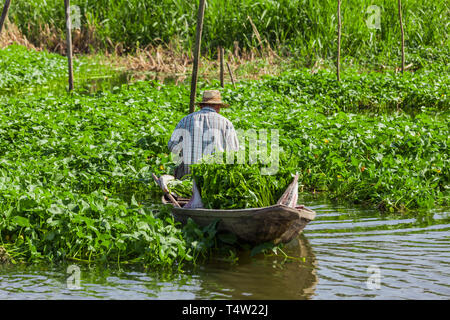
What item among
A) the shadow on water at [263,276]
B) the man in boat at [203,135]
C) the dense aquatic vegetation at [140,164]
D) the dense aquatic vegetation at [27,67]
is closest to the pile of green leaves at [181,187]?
the dense aquatic vegetation at [140,164]

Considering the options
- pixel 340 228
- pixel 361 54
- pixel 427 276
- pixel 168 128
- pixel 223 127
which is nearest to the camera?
pixel 427 276

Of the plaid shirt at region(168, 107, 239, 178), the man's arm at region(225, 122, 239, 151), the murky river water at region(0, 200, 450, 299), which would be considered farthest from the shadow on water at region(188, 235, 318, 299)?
the plaid shirt at region(168, 107, 239, 178)

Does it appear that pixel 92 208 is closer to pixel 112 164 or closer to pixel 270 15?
pixel 112 164

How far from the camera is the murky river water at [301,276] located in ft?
19.4

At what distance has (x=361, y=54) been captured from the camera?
2000 centimetres

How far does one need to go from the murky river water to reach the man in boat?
1.62m

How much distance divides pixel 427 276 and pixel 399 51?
48.3 feet

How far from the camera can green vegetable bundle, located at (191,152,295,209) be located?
6.76 metres

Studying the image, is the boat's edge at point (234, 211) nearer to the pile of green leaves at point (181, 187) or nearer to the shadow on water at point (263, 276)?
the shadow on water at point (263, 276)

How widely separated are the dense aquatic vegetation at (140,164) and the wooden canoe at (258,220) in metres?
0.18

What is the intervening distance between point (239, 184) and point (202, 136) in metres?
1.87

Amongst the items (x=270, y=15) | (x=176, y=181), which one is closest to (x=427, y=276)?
(x=176, y=181)

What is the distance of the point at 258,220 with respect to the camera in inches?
258

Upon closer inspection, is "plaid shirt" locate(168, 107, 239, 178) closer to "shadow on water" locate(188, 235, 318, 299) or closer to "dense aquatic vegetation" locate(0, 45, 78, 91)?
"shadow on water" locate(188, 235, 318, 299)
